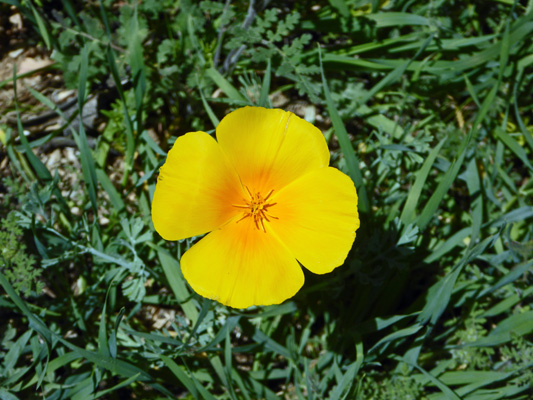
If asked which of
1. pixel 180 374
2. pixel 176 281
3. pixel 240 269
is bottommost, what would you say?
pixel 180 374

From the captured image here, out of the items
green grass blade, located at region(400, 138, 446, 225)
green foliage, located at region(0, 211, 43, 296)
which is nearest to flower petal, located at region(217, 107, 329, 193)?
green grass blade, located at region(400, 138, 446, 225)

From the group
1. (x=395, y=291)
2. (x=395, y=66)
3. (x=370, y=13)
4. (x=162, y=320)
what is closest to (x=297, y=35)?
(x=370, y=13)

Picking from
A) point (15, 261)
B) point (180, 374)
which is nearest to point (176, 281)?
point (180, 374)

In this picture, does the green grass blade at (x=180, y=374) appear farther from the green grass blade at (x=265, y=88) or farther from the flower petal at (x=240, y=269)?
the green grass blade at (x=265, y=88)

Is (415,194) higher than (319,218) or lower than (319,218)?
lower

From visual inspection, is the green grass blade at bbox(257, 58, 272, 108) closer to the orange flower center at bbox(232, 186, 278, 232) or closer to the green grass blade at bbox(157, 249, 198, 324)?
the orange flower center at bbox(232, 186, 278, 232)

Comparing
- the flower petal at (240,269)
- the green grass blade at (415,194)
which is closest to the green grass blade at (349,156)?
the green grass blade at (415,194)

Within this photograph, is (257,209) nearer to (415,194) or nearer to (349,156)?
(349,156)

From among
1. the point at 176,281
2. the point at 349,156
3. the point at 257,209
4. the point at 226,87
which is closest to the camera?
the point at 257,209
